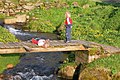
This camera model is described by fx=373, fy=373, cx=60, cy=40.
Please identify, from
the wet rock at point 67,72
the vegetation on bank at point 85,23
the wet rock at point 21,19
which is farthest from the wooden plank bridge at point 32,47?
the wet rock at point 21,19

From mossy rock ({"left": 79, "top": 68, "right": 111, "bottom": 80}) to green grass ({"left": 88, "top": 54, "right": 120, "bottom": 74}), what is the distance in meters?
0.34

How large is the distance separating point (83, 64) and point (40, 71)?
4.20 m

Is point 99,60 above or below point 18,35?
above

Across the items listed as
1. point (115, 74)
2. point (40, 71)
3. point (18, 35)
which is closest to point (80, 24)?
point (18, 35)

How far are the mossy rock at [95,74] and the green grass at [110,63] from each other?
0.34 meters

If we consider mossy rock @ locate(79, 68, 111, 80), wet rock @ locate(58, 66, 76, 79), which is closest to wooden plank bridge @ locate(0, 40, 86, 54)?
wet rock @ locate(58, 66, 76, 79)

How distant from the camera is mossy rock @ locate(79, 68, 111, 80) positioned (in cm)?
2503

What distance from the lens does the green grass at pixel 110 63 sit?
82.3 ft

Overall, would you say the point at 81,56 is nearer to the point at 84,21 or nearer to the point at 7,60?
the point at 7,60

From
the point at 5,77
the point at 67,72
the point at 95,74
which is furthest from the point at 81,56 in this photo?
the point at 5,77

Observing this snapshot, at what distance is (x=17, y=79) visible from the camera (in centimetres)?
2759

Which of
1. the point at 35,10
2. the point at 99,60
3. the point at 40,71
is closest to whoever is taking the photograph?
the point at 99,60

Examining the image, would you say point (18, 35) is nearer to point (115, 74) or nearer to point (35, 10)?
point (35, 10)

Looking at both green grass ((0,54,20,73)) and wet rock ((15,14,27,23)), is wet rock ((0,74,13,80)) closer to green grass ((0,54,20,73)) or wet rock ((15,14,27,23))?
green grass ((0,54,20,73))
